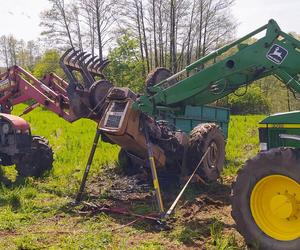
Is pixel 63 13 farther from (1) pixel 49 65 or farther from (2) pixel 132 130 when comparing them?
(2) pixel 132 130

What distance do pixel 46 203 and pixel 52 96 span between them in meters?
2.42

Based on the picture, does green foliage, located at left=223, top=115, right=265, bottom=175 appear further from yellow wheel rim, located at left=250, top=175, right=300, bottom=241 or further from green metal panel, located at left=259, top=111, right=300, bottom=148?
yellow wheel rim, located at left=250, top=175, right=300, bottom=241

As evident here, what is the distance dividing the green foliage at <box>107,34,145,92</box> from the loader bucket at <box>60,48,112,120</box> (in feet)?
86.3

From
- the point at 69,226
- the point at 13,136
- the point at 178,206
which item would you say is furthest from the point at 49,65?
the point at 69,226

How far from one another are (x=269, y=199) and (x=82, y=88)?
425 centimetres

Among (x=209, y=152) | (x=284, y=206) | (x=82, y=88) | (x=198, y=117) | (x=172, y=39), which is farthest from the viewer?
(x=172, y=39)

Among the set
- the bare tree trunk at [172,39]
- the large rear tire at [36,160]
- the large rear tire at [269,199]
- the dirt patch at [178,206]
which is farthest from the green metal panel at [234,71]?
Answer: the bare tree trunk at [172,39]

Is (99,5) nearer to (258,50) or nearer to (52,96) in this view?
(52,96)

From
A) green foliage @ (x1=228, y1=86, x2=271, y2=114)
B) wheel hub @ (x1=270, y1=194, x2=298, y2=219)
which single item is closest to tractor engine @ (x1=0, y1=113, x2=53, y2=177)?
wheel hub @ (x1=270, y1=194, x2=298, y2=219)

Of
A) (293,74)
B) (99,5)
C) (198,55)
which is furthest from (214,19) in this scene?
(293,74)

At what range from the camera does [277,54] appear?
17.5 feet

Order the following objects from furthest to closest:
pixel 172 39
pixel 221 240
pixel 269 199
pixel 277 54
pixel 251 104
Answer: pixel 251 104, pixel 172 39, pixel 277 54, pixel 221 240, pixel 269 199

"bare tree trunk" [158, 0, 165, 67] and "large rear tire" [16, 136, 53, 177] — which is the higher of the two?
"bare tree trunk" [158, 0, 165, 67]

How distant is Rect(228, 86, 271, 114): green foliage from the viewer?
39.7 m
